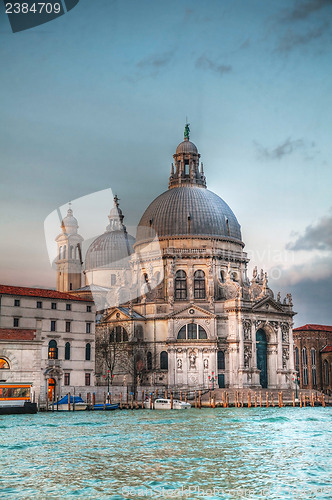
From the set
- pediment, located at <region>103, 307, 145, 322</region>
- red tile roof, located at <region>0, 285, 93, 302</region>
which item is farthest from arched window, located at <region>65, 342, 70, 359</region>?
pediment, located at <region>103, 307, 145, 322</region>

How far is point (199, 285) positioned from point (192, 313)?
16.5ft

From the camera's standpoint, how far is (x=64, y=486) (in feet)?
64.0

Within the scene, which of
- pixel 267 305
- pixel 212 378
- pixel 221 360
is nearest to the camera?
pixel 212 378

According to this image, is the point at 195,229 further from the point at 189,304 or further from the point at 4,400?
the point at 4,400

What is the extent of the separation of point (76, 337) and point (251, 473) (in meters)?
36.6

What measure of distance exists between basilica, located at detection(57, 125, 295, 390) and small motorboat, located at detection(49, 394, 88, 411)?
41.8 feet

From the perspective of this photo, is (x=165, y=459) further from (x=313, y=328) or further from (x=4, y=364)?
(x=313, y=328)

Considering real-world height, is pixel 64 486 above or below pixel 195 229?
below

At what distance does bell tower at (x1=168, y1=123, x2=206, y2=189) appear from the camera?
253 ft

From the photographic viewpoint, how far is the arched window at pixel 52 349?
181 ft

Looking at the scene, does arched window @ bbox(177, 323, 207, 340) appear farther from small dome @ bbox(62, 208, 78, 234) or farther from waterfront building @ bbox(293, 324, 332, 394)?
small dome @ bbox(62, 208, 78, 234)

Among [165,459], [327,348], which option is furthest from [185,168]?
[165,459]

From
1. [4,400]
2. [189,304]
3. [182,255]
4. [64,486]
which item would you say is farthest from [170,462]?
[182,255]

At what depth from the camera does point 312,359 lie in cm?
8281
